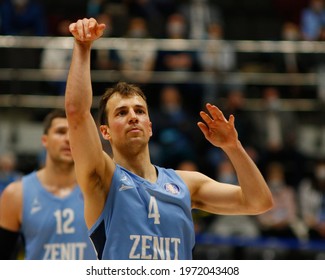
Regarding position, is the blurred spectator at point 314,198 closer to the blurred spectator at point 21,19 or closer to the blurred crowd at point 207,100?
the blurred crowd at point 207,100

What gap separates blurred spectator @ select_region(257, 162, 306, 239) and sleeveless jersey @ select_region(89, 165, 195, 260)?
21.6ft

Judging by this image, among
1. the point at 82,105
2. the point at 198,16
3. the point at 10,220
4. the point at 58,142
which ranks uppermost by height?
the point at 198,16

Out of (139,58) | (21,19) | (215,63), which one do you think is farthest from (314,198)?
(21,19)

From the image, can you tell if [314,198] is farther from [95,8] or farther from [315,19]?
[95,8]

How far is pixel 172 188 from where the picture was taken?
4.83m

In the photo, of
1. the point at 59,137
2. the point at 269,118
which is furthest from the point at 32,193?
the point at 269,118

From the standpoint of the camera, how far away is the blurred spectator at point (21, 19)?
13852mm

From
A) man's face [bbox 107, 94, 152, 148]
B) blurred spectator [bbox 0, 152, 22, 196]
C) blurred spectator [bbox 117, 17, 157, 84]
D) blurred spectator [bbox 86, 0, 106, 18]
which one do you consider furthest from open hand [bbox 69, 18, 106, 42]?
blurred spectator [bbox 86, 0, 106, 18]

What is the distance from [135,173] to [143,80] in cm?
787

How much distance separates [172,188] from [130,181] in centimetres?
33

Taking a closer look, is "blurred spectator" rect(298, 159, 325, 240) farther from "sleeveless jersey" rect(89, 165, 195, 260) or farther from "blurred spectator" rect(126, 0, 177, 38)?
"sleeveless jersey" rect(89, 165, 195, 260)

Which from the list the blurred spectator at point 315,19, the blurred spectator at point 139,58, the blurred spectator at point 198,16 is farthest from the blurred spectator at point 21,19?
the blurred spectator at point 315,19

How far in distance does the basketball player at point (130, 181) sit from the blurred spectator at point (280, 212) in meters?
6.22

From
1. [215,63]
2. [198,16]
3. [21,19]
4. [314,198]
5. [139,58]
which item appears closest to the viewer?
[314,198]
